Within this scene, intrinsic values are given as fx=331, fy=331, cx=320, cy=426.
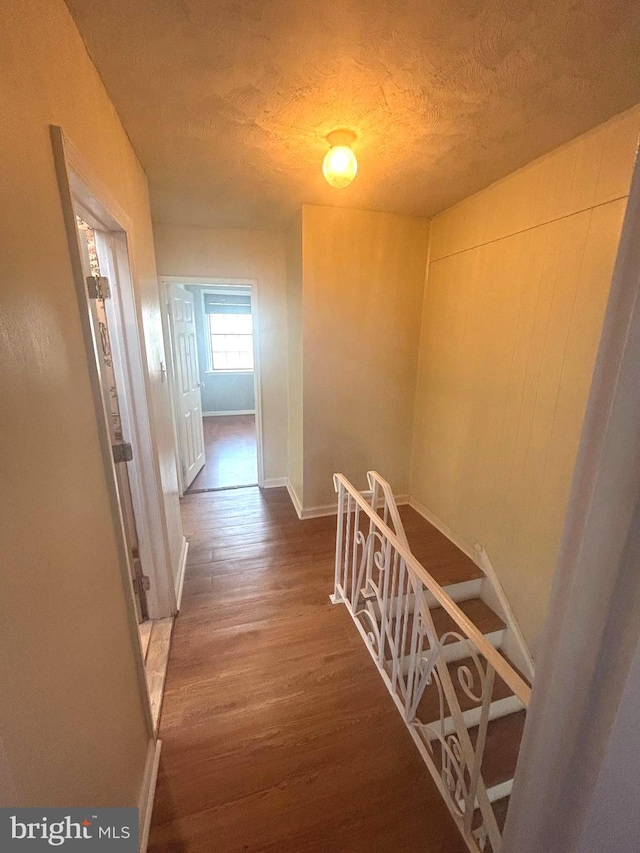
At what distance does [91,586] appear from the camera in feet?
2.82

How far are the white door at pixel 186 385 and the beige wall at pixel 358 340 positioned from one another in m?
1.32

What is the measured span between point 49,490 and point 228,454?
3.88 m

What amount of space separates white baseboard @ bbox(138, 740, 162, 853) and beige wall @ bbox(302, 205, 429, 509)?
183 cm

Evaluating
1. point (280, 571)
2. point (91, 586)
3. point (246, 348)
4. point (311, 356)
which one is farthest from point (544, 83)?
point (246, 348)

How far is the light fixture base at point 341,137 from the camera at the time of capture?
146 cm

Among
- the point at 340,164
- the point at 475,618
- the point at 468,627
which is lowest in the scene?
the point at 475,618

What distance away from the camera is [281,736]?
1.38 m

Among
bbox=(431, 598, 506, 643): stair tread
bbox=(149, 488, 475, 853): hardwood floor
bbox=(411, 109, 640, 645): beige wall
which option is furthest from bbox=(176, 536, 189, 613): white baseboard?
bbox=(411, 109, 640, 645): beige wall

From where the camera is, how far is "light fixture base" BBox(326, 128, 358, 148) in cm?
146

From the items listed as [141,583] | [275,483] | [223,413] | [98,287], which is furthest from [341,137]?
[223,413]

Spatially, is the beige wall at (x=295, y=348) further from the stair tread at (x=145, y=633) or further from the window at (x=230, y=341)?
the window at (x=230, y=341)

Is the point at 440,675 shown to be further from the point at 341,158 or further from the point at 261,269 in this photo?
the point at 261,269

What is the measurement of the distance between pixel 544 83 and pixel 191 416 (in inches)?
135

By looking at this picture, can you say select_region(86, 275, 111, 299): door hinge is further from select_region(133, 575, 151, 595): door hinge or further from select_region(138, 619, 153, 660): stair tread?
select_region(138, 619, 153, 660): stair tread
